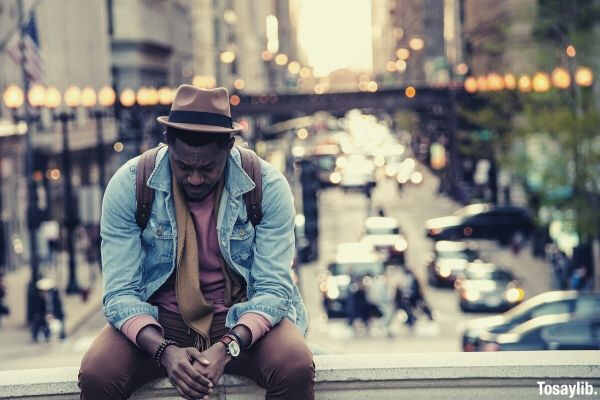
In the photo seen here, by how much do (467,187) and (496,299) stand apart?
40.8m

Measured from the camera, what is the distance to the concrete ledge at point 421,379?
5746 mm

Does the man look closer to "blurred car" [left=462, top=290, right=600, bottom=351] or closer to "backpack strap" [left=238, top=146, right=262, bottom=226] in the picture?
"backpack strap" [left=238, top=146, right=262, bottom=226]

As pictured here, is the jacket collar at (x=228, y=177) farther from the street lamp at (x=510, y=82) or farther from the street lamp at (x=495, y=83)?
the street lamp at (x=495, y=83)

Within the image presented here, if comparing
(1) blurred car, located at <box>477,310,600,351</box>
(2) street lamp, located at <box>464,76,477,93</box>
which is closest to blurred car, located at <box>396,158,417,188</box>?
(2) street lamp, located at <box>464,76,477,93</box>

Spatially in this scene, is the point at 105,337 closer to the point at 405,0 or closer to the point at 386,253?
the point at 386,253

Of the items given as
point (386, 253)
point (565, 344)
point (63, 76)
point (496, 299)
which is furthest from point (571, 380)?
point (63, 76)

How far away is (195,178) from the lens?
560 centimetres

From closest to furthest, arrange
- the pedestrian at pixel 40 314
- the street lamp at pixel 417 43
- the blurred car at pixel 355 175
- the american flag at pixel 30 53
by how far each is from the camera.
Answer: the pedestrian at pixel 40 314 → the american flag at pixel 30 53 → the blurred car at pixel 355 175 → the street lamp at pixel 417 43

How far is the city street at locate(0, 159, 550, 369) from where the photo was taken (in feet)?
87.2

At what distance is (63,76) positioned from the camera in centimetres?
5572

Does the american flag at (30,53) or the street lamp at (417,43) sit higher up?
the street lamp at (417,43)

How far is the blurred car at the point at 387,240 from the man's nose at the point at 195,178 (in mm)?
37825

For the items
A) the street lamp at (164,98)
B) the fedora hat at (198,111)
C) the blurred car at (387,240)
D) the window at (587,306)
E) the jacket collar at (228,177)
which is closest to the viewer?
the fedora hat at (198,111)

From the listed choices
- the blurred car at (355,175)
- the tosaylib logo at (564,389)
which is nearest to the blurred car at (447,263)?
the blurred car at (355,175)
